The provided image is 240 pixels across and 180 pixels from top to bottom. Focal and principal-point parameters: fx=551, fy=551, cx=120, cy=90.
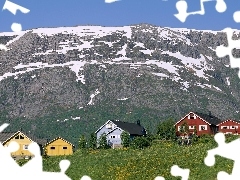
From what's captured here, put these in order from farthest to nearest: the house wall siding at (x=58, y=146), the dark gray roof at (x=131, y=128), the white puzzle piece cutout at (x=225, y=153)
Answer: the dark gray roof at (x=131, y=128) < the house wall siding at (x=58, y=146) < the white puzzle piece cutout at (x=225, y=153)

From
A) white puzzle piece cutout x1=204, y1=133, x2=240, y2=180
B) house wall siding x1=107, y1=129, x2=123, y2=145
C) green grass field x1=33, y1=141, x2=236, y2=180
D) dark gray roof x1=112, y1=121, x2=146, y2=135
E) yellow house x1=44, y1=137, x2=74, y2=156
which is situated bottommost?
white puzzle piece cutout x1=204, y1=133, x2=240, y2=180

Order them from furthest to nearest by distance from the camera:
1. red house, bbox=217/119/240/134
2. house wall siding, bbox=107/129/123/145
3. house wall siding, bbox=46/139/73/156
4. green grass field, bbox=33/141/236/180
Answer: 1. house wall siding, bbox=107/129/123/145
2. red house, bbox=217/119/240/134
3. house wall siding, bbox=46/139/73/156
4. green grass field, bbox=33/141/236/180

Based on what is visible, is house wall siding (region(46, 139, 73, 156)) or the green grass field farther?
house wall siding (region(46, 139, 73, 156))

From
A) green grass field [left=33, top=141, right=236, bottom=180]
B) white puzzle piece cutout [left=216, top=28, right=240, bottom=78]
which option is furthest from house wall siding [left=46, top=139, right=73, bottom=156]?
white puzzle piece cutout [left=216, top=28, right=240, bottom=78]

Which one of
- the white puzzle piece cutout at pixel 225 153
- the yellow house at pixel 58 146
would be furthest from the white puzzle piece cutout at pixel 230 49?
the yellow house at pixel 58 146

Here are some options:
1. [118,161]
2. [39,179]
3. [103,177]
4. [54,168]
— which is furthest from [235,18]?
[54,168]

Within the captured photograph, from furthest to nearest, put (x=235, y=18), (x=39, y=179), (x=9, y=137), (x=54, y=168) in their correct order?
1. (x=9, y=137)
2. (x=54, y=168)
3. (x=39, y=179)
4. (x=235, y=18)

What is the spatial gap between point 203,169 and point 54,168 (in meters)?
17.6

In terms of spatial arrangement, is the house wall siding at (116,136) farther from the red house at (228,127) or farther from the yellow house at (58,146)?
the red house at (228,127)

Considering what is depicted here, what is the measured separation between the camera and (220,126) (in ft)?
350

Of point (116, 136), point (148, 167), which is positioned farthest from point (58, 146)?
point (148, 167)

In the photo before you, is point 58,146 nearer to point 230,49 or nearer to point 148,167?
point 148,167

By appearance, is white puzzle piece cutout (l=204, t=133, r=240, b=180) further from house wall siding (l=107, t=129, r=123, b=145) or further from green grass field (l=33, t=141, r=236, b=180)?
house wall siding (l=107, t=129, r=123, b=145)

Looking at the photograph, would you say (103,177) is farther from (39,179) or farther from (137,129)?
(137,129)
